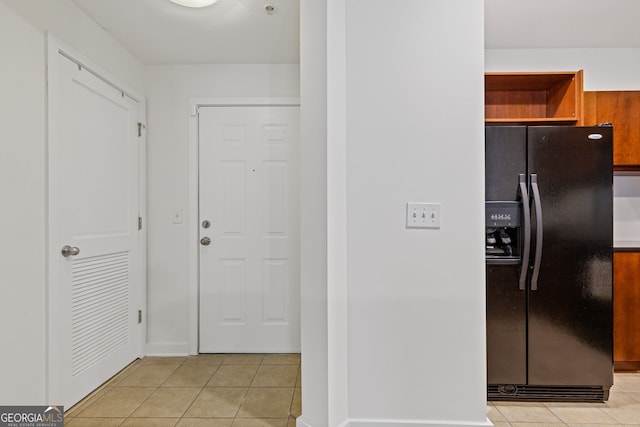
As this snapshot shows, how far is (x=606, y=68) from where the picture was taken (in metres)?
2.82

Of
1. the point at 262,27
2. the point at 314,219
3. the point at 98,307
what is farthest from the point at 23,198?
the point at 262,27

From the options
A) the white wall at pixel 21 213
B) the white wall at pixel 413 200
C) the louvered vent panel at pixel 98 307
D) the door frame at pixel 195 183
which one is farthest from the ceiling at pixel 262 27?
the louvered vent panel at pixel 98 307

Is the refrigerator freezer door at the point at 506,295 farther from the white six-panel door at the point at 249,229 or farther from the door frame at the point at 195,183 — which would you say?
the door frame at the point at 195,183

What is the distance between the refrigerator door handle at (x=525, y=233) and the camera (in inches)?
81.4

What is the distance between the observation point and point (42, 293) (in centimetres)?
184

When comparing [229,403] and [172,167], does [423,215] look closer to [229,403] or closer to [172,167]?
[229,403]

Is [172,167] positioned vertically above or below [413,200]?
above

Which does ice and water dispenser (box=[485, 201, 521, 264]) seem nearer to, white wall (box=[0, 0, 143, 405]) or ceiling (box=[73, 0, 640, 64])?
ceiling (box=[73, 0, 640, 64])

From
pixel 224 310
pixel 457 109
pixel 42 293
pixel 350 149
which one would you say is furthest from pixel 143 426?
pixel 457 109

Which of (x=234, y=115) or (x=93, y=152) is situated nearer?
(x=93, y=152)

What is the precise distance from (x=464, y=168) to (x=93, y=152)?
88.4 inches

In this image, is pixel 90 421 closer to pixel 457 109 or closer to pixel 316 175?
pixel 316 175

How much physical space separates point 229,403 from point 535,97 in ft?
10.5

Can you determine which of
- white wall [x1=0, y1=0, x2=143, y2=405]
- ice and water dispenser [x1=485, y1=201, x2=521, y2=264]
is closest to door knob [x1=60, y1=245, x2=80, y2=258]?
white wall [x1=0, y1=0, x2=143, y2=405]
